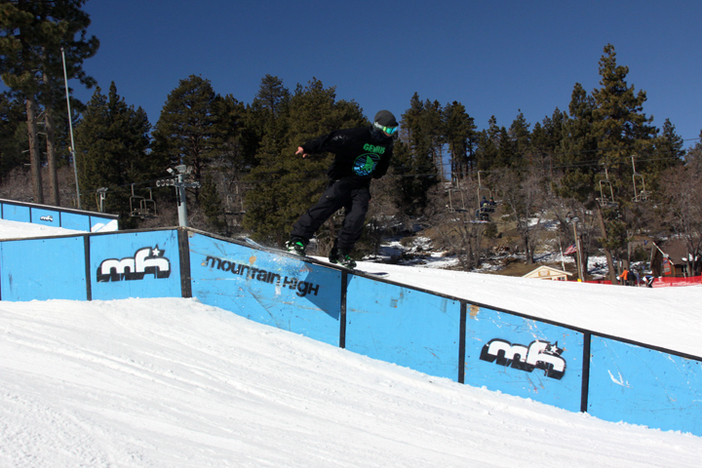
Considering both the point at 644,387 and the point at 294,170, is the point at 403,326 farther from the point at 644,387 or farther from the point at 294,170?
the point at 294,170

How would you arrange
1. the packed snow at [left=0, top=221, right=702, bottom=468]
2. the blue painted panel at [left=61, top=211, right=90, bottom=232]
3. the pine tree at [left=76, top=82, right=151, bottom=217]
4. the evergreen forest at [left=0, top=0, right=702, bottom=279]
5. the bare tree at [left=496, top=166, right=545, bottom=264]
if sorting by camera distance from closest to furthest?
the packed snow at [left=0, top=221, right=702, bottom=468] < the blue painted panel at [left=61, top=211, right=90, bottom=232] < the evergreen forest at [left=0, top=0, right=702, bottom=279] < the pine tree at [left=76, top=82, right=151, bottom=217] < the bare tree at [left=496, top=166, right=545, bottom=264]

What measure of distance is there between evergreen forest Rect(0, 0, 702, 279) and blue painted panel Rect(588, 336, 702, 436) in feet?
70.2

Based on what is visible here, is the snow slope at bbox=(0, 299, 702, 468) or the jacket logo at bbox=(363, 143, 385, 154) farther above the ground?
the jacket logo at bbox=(363, 143, 385, 154)

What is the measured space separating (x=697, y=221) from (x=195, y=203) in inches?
1803

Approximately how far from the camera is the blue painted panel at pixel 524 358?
641cm

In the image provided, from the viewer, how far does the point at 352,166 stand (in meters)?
6.09

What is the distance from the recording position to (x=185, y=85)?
46188 mm

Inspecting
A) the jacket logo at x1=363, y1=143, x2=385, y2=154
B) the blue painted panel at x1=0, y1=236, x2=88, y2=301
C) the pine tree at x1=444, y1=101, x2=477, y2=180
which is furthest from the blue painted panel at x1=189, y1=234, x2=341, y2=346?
the pine tree at x1=444, y1=101, x2=477, y2=180

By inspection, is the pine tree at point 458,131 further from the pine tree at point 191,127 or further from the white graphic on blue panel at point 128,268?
the white graphic on blue panel at point 128,268

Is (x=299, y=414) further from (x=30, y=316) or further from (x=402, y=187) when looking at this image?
(x=402, y=187)

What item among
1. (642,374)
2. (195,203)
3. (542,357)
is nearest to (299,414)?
(542,357)

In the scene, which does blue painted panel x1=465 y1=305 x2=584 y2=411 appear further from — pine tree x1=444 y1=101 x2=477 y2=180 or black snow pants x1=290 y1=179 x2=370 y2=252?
pine tree x1=444 y1=101 x2=477 y2=180

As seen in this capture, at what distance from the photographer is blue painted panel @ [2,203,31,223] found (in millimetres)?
22414

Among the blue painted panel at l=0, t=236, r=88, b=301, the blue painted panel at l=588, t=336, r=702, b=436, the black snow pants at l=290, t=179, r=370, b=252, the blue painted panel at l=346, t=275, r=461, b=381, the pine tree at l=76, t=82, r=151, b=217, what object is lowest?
the blue painted panel at l=588, t=336, r=702, b=436
